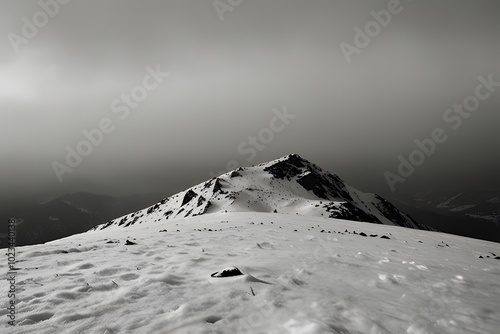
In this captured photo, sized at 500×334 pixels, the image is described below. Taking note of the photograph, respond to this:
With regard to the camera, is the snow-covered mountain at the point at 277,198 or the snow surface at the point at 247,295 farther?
the snow-covered mountain at the point at 277,198

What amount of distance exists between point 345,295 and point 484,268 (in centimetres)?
738

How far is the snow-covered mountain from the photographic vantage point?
98.2 m

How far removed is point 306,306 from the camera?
5.14 metres

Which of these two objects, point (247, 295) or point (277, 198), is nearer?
point (247, 295)

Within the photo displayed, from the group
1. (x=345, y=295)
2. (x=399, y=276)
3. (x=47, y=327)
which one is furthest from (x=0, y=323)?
(x=399, y=276)

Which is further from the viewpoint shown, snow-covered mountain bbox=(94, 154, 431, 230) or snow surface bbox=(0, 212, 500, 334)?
snow-covered mountain bbox=(94, 154, 431, 230)

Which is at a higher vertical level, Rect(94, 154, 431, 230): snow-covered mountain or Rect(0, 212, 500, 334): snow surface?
Rect(0, 212, 500, 334): snow surface

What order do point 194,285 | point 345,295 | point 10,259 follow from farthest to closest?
point 10,259, point 194,285, point 345,295

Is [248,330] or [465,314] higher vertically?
[248,330]

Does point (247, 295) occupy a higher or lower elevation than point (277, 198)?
higher

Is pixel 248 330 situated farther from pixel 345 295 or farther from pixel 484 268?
pixel 484 268

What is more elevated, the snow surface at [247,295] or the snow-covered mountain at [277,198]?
the snow surface at [247,295]

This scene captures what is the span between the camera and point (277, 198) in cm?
11550

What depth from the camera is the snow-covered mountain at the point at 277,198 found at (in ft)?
322
